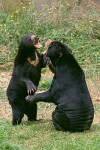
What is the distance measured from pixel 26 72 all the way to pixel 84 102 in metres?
0.93

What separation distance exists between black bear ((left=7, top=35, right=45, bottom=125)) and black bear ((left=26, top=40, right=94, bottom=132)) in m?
0.42

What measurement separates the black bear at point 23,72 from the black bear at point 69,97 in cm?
42

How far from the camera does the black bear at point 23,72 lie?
25.1 feet

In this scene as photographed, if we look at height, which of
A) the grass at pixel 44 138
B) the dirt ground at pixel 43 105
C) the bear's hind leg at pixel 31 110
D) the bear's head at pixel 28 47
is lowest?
the dirt ground at pixel 43 105

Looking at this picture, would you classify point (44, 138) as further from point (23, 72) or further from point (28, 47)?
point (28, 47)

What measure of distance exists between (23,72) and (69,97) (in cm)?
77

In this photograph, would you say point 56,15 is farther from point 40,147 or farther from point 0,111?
point 40,147

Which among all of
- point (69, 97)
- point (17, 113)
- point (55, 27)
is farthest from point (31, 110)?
point (55, 27)

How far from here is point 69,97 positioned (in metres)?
7.34

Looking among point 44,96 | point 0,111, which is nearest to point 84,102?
point 44,96

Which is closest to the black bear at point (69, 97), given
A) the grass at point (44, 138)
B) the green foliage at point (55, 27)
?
the grass at point (44, 138)

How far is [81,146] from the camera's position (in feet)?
21.2

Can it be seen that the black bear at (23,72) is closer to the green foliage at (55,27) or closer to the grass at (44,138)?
the grass at (44,138)

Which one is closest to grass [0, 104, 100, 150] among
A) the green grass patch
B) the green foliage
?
the green grass patch
